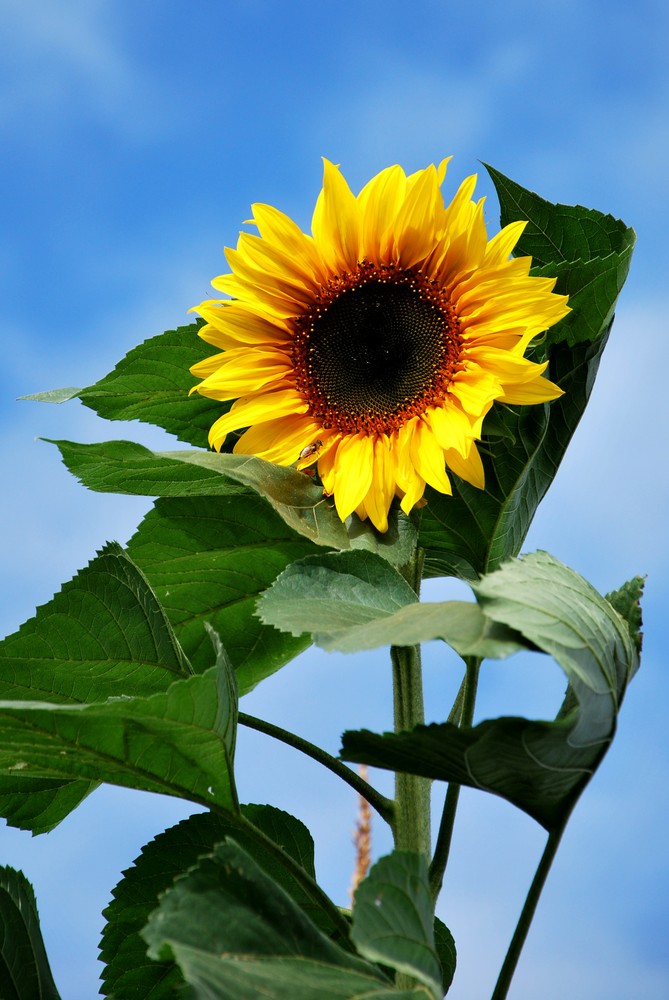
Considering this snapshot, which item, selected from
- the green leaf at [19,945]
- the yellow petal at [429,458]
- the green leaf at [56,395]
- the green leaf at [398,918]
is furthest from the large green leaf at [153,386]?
the green leaf at [398,918]

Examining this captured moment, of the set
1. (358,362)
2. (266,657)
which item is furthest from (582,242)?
(266,657)

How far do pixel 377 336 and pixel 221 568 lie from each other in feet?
1.15

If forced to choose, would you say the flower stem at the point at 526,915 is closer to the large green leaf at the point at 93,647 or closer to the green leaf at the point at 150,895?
the green leaf at the point at 150,895

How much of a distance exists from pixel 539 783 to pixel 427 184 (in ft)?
2.27

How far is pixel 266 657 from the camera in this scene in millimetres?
1406

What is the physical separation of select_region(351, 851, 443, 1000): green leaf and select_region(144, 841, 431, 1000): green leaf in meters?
0.03

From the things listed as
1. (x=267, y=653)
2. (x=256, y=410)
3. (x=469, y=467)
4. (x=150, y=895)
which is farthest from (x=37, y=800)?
(x=469, y=467)

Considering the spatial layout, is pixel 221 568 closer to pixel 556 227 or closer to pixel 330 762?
pixel 330 762

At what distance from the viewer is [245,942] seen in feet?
2.86

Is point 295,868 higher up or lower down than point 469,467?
lower down

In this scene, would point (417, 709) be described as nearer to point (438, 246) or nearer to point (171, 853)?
point (171, 853)

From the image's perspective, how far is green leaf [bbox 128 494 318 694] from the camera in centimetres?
137

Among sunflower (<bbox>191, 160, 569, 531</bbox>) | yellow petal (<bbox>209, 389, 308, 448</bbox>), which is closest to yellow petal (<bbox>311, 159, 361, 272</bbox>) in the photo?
sunflower (<bbox>191, 160, 569, 531</bbox>)

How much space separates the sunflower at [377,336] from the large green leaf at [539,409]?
37 mm
